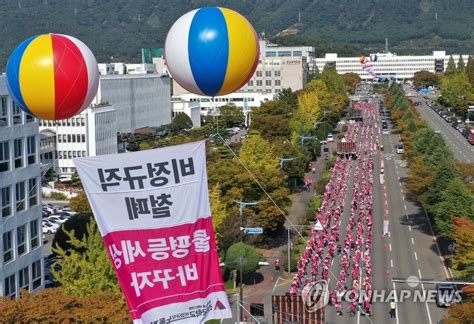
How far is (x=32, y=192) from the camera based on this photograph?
26.0 metres

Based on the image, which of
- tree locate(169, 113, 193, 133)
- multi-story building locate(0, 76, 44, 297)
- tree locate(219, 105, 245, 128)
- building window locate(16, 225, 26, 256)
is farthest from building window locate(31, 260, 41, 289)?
tree locate(219, 105, 245, 128)

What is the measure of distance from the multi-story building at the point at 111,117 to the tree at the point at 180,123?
2639mm

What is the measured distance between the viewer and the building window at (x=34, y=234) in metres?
25.7

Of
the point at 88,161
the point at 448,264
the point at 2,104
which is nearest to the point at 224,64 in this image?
the point at 88,161

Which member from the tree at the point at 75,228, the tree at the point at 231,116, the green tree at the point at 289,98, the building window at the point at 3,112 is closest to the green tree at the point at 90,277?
the building window at the point at 3,112

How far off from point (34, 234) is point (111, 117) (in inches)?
1466

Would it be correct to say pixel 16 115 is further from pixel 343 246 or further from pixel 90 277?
pixel 343 246

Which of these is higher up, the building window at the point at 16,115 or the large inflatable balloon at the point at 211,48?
the large inflatable balloon at the point at 211,48

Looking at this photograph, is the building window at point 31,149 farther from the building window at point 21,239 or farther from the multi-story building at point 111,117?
the multi-story building at point 111,117

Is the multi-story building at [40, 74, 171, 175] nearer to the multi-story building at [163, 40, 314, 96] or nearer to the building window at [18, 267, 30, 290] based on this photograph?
the building window at [18, 267, 30, 290]

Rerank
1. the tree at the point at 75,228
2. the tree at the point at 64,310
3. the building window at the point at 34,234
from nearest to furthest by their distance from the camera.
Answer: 1. the tree at the point at 64,310
2. the building window at the point at 34,234
3. the tree at the point at 75,228

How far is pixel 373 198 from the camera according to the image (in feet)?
156

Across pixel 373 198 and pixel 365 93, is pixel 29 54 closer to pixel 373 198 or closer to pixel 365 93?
pixel 373 198

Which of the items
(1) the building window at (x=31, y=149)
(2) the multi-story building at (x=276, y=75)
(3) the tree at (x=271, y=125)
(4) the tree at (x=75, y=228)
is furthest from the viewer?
(2) the multi-story building at (x=276, y=75)
